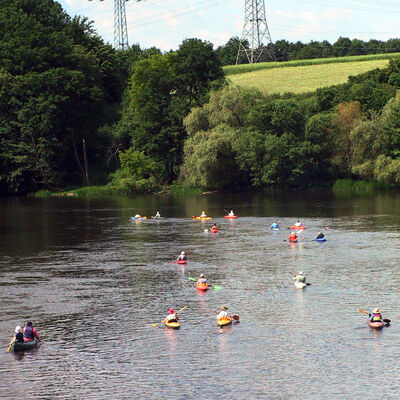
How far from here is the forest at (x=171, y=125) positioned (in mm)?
147500

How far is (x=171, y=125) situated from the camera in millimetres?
163875

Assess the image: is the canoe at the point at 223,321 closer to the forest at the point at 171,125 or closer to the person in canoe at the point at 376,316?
the person in canoe at the point at 376,316

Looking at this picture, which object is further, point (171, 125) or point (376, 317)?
point (171, 125)

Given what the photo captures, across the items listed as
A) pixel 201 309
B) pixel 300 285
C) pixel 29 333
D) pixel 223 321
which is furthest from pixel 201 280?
pixel 29 333

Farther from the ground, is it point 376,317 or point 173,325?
point 376,317

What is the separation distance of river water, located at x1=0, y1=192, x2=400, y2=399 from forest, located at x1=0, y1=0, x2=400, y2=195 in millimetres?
45749

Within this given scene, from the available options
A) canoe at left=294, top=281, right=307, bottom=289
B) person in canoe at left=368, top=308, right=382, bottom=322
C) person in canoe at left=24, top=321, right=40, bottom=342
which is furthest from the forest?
person in canoe at left=24, top=321, right=40, bottom=342

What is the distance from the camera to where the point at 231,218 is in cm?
10600

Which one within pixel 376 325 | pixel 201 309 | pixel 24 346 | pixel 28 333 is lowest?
pixel 376 325

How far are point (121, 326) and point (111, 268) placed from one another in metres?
20.8

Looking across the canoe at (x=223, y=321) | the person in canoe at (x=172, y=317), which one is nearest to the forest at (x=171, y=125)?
the canoe at (x=223, y=321)

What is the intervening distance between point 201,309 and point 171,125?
363ft

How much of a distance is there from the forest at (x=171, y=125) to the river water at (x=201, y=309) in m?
45.7

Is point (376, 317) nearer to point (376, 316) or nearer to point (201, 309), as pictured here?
point (376, 316)
